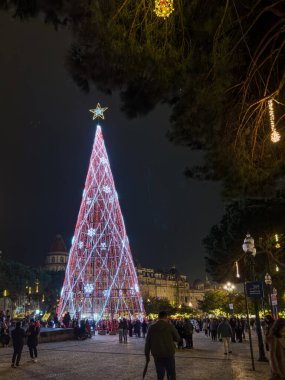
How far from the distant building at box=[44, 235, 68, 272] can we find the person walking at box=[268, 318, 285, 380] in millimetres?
117577

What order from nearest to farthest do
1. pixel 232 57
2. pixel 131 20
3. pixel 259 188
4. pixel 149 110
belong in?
1. pixel 131 20
2. pixel 232 57
3. pixel 149 110
4. pixel 259 188

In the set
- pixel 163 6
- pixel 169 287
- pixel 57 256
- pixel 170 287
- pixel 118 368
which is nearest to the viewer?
pixel 163 6

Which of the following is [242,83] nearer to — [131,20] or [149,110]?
[149,110]

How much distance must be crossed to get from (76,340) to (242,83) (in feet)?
74.9

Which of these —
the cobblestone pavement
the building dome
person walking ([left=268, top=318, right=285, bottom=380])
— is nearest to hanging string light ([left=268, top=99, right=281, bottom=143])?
person walking ([left=268, top=318, right=285, bottom=380])

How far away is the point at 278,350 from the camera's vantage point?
611cm

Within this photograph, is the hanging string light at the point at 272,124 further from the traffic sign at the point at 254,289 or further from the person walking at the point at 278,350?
the person walking at the point at 278,350

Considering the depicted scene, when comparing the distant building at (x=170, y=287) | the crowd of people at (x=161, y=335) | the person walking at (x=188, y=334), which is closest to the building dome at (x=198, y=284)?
the distant building at (x=170, y=287)

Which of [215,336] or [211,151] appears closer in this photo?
[211,151]

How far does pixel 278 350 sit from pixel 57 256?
12158 centimetres

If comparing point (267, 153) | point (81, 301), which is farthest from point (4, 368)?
point (81, 301)

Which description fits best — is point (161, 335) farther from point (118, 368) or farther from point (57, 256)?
point (57, 256)

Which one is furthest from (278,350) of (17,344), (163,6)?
(17,344)

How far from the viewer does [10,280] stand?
6500 cm
